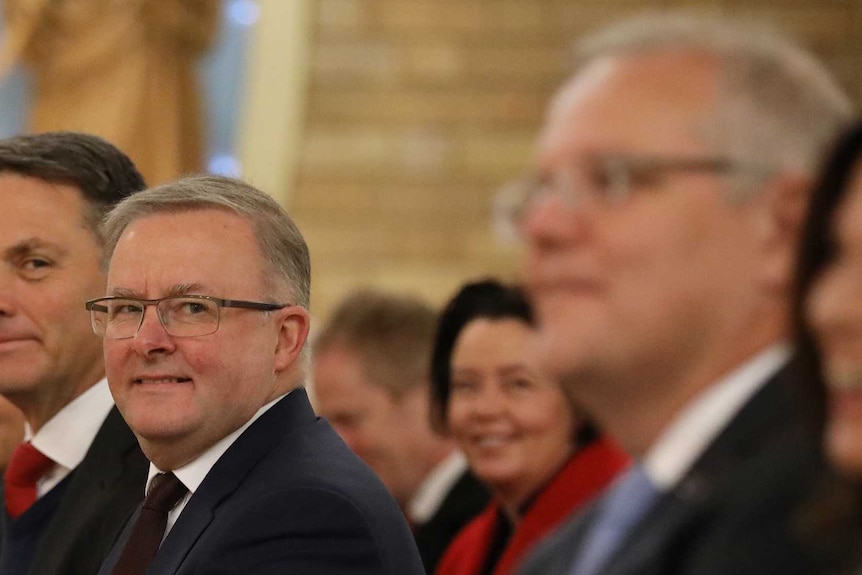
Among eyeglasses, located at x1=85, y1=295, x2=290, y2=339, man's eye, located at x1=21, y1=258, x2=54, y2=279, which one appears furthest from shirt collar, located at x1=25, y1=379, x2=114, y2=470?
eyeglasses, located at x1=85, y1=295, x2=290, y2=339

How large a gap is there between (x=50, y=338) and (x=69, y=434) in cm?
24

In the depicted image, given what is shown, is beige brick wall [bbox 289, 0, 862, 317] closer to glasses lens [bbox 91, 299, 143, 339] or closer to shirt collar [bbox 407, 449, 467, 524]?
shirt collar [bbox 407, 449, 467, 524]

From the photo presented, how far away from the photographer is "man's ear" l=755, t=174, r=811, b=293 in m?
1.91

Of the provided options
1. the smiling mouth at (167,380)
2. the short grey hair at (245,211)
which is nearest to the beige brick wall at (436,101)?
the short grey hair at (245,211)

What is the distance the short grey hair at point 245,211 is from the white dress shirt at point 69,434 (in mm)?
648

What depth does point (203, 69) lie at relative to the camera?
10.2 m

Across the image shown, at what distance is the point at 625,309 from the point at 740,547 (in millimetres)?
371

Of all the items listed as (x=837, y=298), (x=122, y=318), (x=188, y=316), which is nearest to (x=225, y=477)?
(x=188, y=316)

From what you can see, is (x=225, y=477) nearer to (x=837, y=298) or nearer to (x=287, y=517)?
(x=287, y=517)

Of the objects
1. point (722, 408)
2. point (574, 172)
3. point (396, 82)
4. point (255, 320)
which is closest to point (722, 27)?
point (574, 172)

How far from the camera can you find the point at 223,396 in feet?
10.1

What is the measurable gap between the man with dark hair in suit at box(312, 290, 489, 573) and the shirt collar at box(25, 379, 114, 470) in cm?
178

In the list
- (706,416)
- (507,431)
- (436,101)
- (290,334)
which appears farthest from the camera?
(436,101)

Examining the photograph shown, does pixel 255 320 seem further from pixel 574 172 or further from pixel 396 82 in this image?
pixel 396 82
